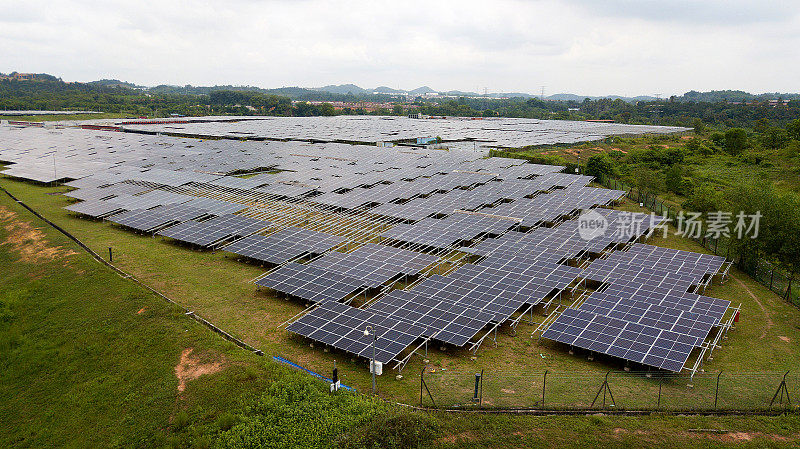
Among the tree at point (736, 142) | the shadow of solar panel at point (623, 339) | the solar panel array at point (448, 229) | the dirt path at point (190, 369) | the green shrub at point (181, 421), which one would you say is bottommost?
the green shrub at point (181, 421)

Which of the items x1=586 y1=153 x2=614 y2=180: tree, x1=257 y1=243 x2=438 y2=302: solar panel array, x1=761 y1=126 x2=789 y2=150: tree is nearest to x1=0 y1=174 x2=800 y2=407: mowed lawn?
x1=257 y1=243 x2=438 y2=302: solar panel array

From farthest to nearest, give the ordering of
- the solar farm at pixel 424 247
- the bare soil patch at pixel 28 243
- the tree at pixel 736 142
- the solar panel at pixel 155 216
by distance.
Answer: the tree at pixel 736 142 → the solar panel at pixel 155 216 → the bare soil patch at pixel 28 243 → the solar farm at pixel 424 247

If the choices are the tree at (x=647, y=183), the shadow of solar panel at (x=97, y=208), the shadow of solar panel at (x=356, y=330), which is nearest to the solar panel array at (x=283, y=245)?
the shadow of solar panel at (x=356, y=330)

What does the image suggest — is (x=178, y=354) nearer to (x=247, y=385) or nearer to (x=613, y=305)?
(x=247, y=385)

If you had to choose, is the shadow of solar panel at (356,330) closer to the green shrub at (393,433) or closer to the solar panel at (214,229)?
the green shrub at (393,433)

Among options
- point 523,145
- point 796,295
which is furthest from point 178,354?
point 523,145

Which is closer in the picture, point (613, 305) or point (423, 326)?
point (423, 326)
